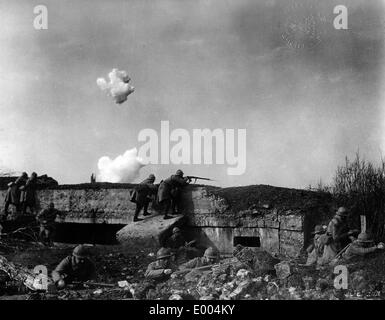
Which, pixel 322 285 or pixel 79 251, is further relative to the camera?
pixel 79 251

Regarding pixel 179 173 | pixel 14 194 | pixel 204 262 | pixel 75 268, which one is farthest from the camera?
pixel 14 194

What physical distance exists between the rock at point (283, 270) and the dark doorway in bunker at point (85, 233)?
7939mm

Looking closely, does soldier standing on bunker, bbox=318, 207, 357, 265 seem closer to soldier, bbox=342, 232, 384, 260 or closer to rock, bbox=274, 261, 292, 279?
soldier, bbox=342, 232, 384, 260

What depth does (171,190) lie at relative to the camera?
1398cm

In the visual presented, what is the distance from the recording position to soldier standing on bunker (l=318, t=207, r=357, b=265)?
10.4 metres

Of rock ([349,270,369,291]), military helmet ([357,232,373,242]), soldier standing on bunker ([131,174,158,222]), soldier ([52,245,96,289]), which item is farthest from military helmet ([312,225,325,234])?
soldier ([52,245,96,289])

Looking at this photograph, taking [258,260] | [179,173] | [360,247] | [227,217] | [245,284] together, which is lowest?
[245,284]

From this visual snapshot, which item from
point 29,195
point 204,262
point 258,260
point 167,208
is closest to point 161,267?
point 204,262

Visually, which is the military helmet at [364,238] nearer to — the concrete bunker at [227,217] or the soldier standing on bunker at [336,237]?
the soldier standing on bunker at [336,237]

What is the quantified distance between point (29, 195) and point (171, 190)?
6.06 metres

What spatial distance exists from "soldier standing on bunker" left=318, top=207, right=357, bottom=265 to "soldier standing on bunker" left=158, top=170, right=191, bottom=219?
5.02 metres

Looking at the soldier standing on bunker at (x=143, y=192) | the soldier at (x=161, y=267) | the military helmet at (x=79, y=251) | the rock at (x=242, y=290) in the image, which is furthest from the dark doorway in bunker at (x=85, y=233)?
the rock at (x=242, y=290)

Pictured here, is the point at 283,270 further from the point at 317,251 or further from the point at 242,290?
the point at 317,251
